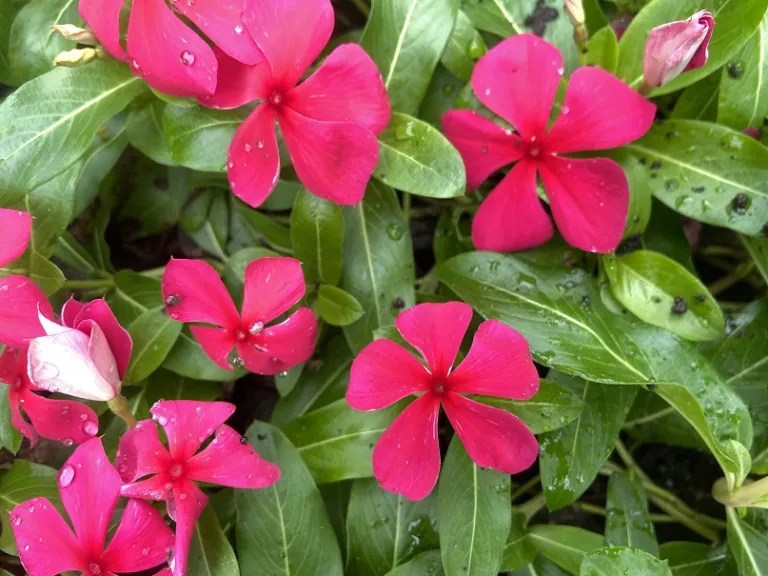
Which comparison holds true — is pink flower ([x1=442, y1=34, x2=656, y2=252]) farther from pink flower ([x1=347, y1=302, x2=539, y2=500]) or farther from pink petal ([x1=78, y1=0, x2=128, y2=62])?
pink petal ([x1=78, y1=0, x2=128, y2=62])

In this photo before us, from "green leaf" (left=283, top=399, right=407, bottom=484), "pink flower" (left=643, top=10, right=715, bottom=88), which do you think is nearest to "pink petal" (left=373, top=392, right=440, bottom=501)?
"green leaf" (left=283, top=399, right=407, bottom=484)

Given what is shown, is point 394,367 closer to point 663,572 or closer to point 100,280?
point 663,572

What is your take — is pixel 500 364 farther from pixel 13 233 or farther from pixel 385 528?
pixel 13 233

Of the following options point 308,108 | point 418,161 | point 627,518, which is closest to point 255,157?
point 308,108

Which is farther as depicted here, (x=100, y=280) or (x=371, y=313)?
(x=100, y=280)

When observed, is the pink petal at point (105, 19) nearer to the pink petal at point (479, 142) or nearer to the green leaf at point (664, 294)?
the pink petal at point (479, 142)

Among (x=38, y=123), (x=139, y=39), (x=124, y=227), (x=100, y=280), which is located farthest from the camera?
(x=124, y=227)

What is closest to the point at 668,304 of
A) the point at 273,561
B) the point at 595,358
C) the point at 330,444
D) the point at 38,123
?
the point at 595,358
